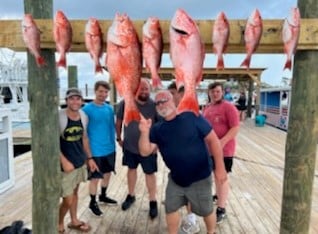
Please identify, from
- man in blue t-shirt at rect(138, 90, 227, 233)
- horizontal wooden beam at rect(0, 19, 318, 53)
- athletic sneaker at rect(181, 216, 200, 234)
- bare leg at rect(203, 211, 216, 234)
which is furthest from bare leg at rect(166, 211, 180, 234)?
horizontal wooden beam at rect(0, 19, 318, 53)

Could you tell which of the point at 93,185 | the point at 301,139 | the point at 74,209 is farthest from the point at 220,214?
the point at 301,139

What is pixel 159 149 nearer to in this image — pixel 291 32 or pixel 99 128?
pixel 99 128

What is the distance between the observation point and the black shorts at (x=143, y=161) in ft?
11.6

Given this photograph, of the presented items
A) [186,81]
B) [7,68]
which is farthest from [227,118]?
[7,68]

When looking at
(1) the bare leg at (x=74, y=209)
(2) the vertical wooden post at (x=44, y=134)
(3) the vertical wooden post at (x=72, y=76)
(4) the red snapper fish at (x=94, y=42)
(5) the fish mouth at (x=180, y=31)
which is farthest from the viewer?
(3) the vertical wooden post at (x=72, y=76)

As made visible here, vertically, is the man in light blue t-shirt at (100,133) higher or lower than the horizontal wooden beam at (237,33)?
lower

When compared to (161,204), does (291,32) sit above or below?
above

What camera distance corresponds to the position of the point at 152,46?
59.6 inches

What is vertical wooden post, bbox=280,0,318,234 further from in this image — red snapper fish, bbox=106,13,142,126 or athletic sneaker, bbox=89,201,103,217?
athletic sneaker, bbox=89,201,103,217

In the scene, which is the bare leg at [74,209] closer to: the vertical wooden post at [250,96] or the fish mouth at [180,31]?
the fish mouth at [180,31]

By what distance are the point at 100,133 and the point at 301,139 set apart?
2165 mm

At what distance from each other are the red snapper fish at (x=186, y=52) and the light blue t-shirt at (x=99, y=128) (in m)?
2.10

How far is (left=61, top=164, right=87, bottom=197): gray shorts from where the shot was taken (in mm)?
2854

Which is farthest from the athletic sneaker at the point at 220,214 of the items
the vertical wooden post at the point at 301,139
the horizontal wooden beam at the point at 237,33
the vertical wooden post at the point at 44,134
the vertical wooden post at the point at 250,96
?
the vertical wooden post at the point at 250,96
